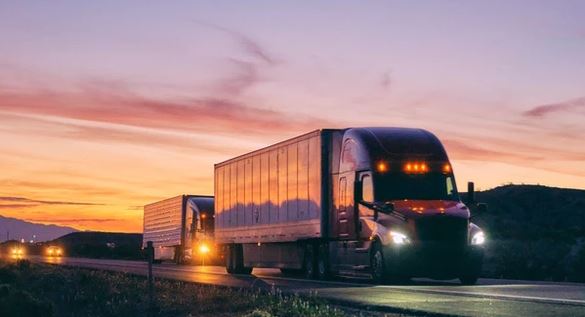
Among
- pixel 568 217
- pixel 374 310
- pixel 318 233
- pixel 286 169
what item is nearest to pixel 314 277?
pixel 318 233

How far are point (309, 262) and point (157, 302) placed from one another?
387 inches

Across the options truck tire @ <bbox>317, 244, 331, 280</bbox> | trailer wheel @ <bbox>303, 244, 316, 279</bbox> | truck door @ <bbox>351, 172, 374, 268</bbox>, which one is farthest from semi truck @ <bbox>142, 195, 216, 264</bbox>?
truck door @ <bbox>351, 172, 374, 268</bbox>

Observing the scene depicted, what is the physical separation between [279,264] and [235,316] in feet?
52.4

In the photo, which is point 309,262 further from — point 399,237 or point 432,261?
point 432,261

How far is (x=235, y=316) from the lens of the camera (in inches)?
649

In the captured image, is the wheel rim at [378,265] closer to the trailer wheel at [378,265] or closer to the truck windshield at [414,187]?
the trailer wheel at [378,265]

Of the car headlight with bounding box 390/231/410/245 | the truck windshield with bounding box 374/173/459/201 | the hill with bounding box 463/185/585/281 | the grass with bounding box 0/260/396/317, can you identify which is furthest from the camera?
the hill with bounding box 463/185/585/281

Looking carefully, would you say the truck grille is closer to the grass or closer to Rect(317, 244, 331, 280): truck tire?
Rect(317, 244, 331, 280): truck tire

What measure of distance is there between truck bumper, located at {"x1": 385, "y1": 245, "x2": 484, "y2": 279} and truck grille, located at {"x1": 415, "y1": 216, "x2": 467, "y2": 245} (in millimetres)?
196

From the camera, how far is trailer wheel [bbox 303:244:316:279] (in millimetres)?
29500

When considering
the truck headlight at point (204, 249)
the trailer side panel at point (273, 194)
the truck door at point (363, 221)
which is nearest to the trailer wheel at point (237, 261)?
the trailer side panel at point (273, 194)

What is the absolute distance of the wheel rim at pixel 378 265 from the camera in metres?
25.1

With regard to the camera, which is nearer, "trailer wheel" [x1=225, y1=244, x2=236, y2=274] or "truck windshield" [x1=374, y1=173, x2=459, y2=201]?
"truck windshield" [x1=374, y1=173, x2=459, y2=201]

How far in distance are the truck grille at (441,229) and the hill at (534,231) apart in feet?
10.7
